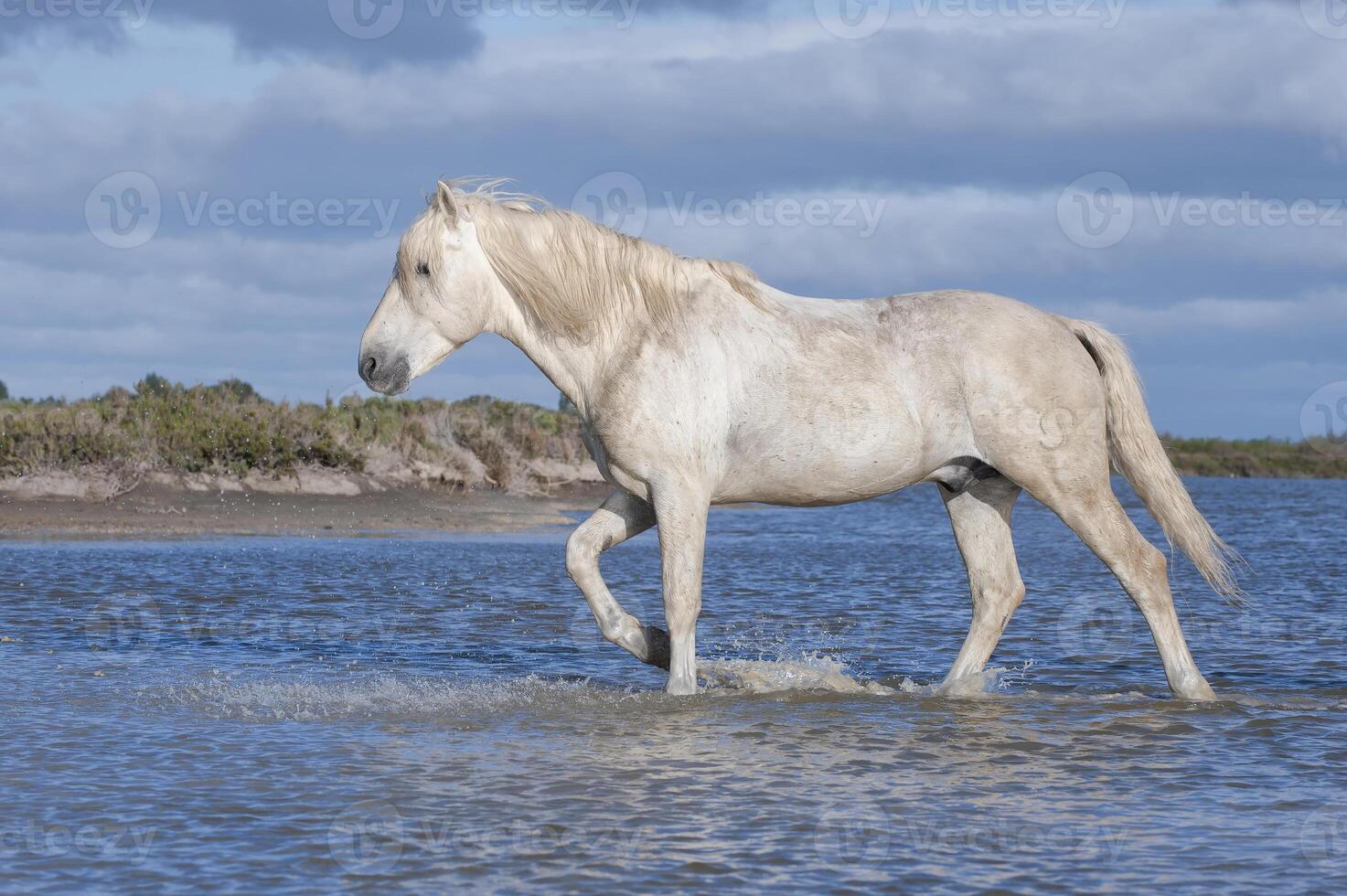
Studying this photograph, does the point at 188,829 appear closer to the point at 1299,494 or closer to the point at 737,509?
the point at 737,509

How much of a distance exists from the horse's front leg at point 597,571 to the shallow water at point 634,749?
0.97ft

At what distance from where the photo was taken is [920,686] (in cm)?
816

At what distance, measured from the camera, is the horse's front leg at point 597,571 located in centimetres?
720

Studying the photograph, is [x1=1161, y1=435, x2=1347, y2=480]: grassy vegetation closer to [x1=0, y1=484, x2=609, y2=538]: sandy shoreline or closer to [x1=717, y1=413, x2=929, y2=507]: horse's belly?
[x1=0, y1=484, x2=609, y2=538]: sandy shoreline

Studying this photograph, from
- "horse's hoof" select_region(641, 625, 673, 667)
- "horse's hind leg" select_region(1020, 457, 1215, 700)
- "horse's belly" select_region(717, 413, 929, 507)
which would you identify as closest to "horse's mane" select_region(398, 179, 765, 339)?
"horse's belly" select_region(717, 413, 929, 507)

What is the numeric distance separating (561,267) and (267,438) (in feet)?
51.3

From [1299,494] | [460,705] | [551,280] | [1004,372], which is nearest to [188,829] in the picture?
[460,705]

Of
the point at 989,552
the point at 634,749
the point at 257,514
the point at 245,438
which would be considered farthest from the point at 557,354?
the point at 245,438

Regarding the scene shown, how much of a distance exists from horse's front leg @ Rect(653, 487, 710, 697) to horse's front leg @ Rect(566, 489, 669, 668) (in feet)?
0.74

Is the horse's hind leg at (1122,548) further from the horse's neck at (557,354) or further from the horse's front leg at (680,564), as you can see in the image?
the horse's neck at (557,354)

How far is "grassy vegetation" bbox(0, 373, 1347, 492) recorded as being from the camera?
800 inches

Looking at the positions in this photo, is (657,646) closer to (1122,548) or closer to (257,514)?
(1122,548)

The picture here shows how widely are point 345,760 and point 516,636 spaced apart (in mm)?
4576

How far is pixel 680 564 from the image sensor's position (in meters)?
7.01
